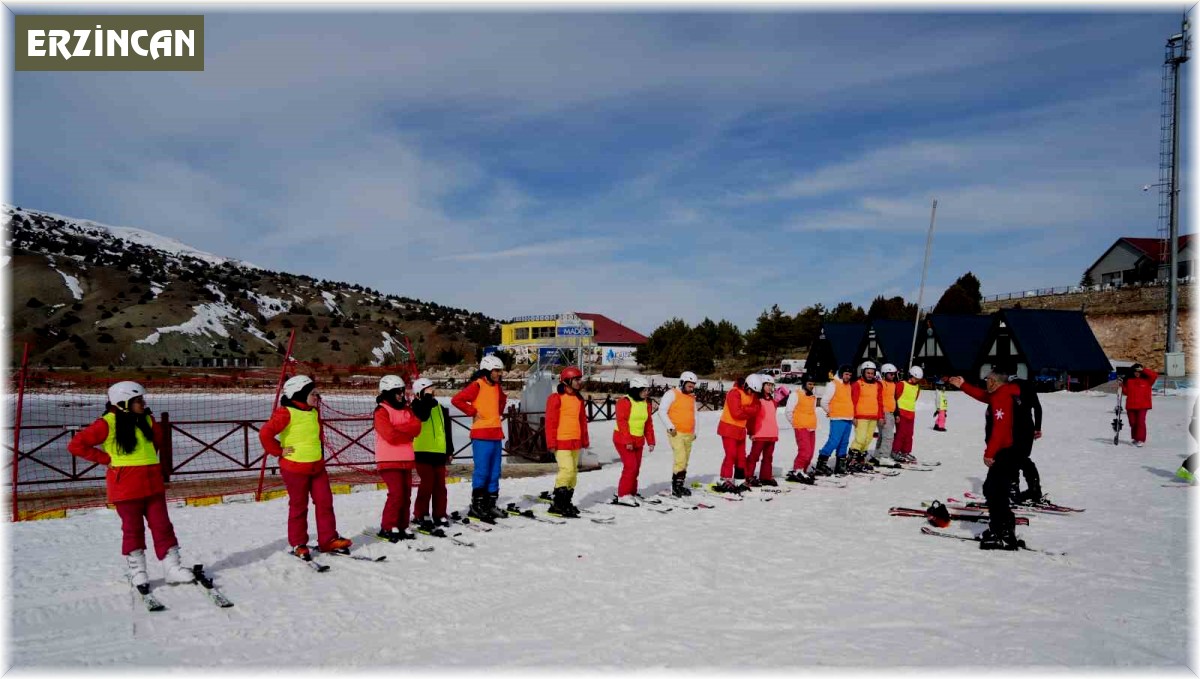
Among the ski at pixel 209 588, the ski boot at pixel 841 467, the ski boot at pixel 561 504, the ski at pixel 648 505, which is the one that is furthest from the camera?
the ski boot at pixel 841 467

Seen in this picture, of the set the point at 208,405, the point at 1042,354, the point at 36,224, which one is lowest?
the point at 208,405

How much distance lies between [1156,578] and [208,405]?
4411 cm

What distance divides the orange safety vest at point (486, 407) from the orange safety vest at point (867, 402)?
7643 millimetres

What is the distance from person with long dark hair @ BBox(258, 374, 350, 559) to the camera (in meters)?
7.03

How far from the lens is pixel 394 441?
7.97 metres

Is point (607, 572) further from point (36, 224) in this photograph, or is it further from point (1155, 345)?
point (36, 224)

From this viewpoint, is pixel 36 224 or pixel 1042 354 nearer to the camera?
pixel 1042 354

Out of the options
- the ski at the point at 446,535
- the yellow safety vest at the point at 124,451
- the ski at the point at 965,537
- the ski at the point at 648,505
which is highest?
the yellow safety vest at the point at 124,451

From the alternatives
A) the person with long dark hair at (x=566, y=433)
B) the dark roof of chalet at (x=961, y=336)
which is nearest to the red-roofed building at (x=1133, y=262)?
the dark roof of chalet at (x=961, y=336)

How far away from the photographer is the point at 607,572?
703 cm

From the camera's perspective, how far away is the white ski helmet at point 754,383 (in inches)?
461

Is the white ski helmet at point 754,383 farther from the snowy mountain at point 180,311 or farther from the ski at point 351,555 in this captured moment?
the snowy mountain at point 180,311

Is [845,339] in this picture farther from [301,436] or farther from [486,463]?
[301,436]

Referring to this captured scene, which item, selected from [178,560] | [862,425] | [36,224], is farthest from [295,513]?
[36,224]
